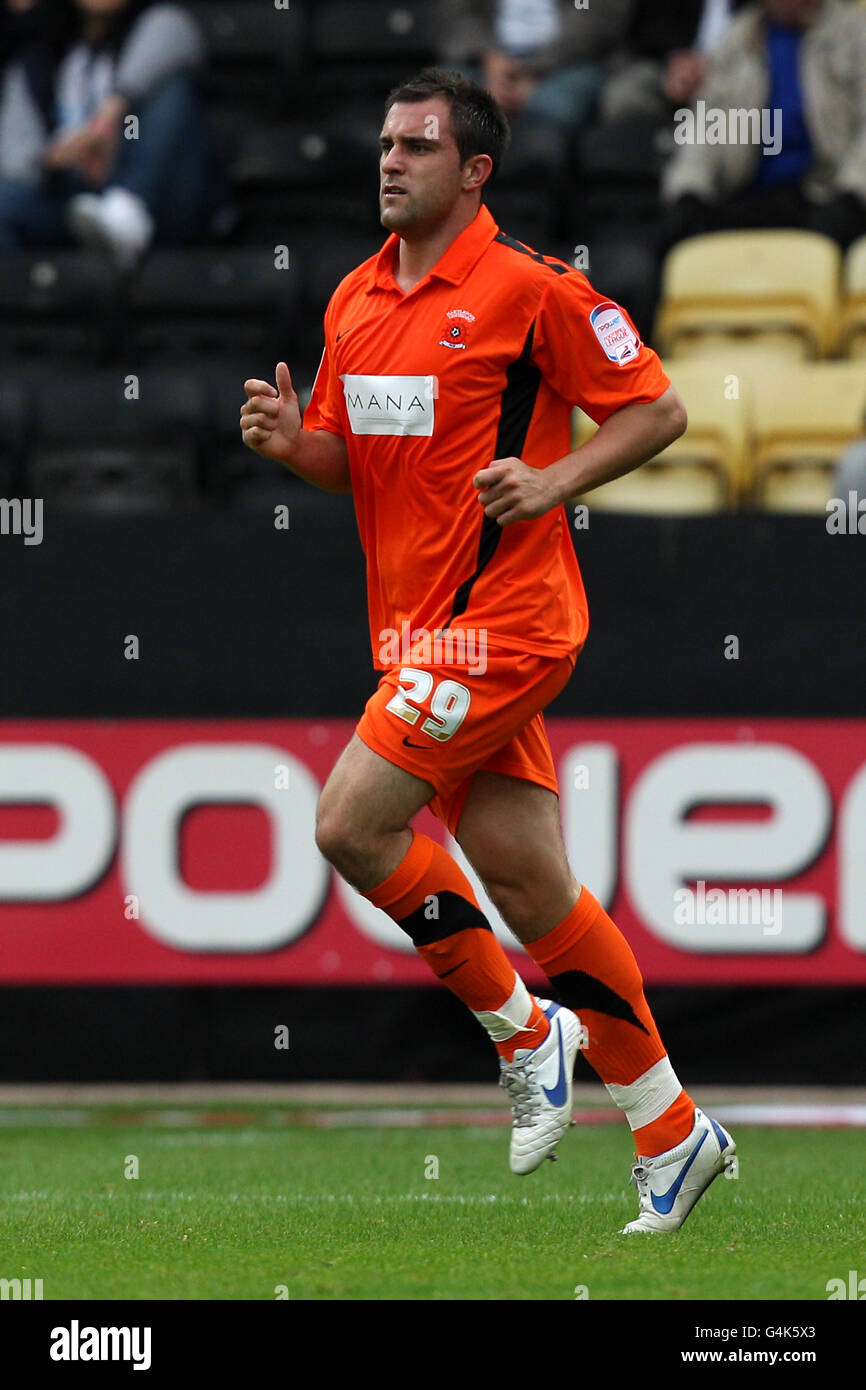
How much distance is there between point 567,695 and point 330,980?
129cm

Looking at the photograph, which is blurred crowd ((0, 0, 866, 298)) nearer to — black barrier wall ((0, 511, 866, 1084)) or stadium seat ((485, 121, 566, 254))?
stadium seat ((485, 121, 566, 254))

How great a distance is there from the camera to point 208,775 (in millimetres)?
7398

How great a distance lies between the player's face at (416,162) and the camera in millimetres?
4387

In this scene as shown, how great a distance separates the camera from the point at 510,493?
162 inches

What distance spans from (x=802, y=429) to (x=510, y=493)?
4.63 metres

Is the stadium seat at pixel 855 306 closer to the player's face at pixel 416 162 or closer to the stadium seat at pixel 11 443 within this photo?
the stadium seat at pixel 11 443

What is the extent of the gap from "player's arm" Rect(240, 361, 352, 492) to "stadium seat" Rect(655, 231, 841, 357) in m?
4.92

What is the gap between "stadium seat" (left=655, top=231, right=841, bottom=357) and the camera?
925 centimetres

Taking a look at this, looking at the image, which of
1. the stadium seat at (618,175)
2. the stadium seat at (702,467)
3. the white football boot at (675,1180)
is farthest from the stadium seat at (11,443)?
the white football boot at (675,1180)

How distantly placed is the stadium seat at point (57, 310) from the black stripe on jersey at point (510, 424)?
5716mm

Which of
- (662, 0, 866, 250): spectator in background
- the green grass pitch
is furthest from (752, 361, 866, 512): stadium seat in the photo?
the green grass pitch

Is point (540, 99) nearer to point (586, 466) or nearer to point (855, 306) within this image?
point (855, 306)

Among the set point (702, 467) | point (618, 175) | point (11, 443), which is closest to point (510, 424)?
point (702, 467)

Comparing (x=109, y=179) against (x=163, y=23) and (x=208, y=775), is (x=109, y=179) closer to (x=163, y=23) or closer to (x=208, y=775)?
(x=163, y=23)
